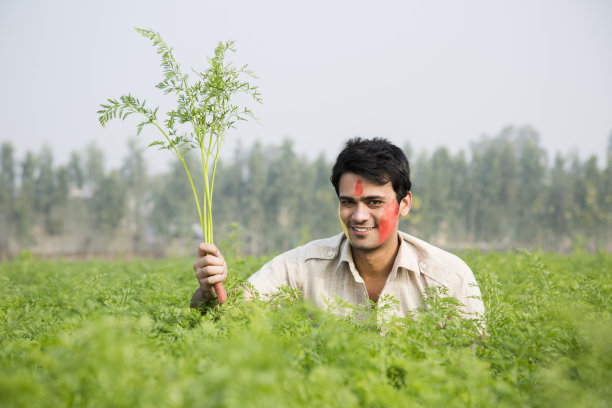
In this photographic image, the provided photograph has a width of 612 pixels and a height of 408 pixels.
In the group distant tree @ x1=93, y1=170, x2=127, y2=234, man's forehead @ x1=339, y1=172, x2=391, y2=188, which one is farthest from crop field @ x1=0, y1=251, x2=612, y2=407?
distant tree @ x1=93, y1=170, x2=127, y2=234

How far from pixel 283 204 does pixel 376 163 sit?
41.7m

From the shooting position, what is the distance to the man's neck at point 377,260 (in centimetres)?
408

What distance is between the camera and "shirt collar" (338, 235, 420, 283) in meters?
3.95

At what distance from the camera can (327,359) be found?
89.7 inches

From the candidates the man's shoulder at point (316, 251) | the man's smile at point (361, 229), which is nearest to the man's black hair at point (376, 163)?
the man's smile at point (361, 229)

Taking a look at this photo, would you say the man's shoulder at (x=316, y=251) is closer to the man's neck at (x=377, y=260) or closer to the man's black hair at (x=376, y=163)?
the man's neck at (x=377, y=260)

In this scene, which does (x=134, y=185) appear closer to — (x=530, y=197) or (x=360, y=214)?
(x=530, y=197)

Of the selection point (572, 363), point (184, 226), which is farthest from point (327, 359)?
point (184, 226)

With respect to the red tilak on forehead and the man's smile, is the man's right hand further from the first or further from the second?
the red tilak on forehead

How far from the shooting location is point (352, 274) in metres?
4.09

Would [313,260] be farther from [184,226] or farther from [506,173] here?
[506,173]

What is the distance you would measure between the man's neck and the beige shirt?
81mm

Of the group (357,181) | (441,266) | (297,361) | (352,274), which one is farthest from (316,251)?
(297,361)

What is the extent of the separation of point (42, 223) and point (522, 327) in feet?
158
